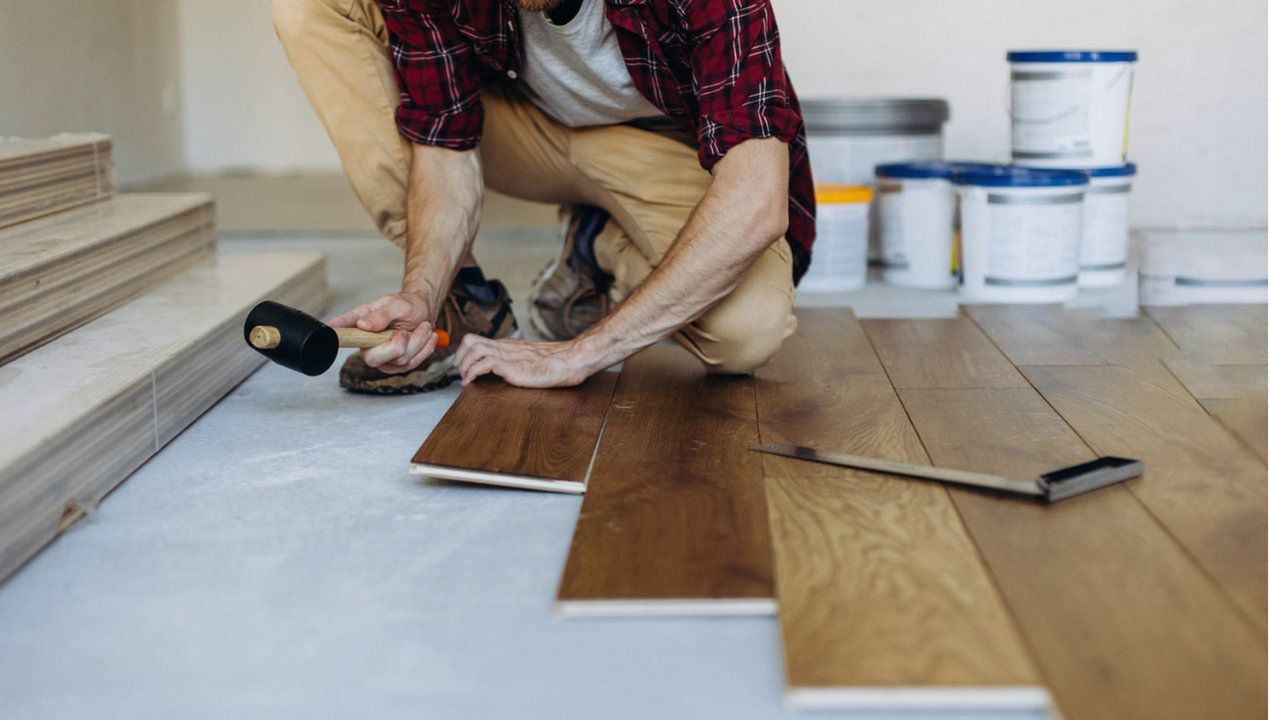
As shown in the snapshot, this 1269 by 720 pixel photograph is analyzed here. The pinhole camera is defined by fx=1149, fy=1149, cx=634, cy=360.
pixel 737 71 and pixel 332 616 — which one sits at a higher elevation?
pixel 737 71

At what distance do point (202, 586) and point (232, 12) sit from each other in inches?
174

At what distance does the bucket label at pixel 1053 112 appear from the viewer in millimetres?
→ 3154

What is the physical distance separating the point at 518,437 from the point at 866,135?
6.96 feet

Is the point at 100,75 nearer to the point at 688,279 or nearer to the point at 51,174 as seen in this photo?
the point at 51,174

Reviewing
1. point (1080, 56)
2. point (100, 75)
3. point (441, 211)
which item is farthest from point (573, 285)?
point (100, 75)

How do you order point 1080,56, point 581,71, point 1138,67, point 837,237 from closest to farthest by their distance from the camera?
point 581,71
point 1080,56
point 837,237
point 1138,67

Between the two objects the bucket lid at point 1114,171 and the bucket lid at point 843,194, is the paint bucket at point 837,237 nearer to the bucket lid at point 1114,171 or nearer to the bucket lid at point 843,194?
the bucket lid at point 843,194

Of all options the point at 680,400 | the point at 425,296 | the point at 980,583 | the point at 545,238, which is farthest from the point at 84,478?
the point at 545,238

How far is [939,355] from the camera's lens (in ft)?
7.96

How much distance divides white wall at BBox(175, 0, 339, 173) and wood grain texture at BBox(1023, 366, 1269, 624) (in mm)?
3990

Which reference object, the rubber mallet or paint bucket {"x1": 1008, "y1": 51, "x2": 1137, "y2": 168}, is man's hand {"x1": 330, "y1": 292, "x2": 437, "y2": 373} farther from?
paint bucket {"x1": 1008, "y1": 51, "x2": 1137, "y2": 168}

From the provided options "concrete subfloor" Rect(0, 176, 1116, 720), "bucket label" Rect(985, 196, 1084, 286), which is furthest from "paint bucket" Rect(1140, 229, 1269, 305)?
"concrete subfloor" Rect(0, 176, 1116, 720)

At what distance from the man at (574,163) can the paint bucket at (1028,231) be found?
0.90 meters

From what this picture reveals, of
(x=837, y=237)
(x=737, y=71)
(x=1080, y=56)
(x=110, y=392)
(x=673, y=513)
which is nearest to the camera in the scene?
(x=673, y=513)
